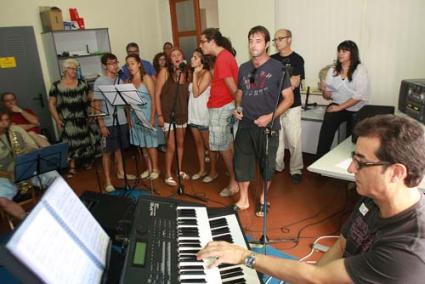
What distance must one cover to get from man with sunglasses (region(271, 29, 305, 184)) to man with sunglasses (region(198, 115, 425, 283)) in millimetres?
2429

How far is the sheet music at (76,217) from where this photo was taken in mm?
1079

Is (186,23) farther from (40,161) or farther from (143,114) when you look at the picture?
(40,161)

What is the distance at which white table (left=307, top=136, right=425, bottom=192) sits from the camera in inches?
86.7

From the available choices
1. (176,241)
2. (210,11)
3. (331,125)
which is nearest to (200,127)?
(331,125)

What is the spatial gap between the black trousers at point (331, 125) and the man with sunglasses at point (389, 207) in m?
2.47

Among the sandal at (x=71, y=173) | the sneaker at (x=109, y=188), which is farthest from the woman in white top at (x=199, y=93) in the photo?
the sandal at (x=71, y=173)

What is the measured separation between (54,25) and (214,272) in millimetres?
4583

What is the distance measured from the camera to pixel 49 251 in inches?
35.5

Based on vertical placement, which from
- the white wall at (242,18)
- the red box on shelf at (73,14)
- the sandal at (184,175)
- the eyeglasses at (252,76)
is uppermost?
the red box on shelf at (73,14)

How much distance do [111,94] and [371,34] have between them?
294 centimetres

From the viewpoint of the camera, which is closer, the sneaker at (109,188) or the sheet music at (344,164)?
the sheet music at (344,164)

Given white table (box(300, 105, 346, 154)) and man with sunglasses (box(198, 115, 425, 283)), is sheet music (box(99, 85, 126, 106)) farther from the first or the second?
man with sunglasses (box(198, 115, 425, 283))

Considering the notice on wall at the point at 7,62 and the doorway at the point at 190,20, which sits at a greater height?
the doorway at the point at 190,20

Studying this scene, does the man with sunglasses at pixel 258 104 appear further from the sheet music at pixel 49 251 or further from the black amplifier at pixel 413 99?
the sheet music at pixel 49 251
